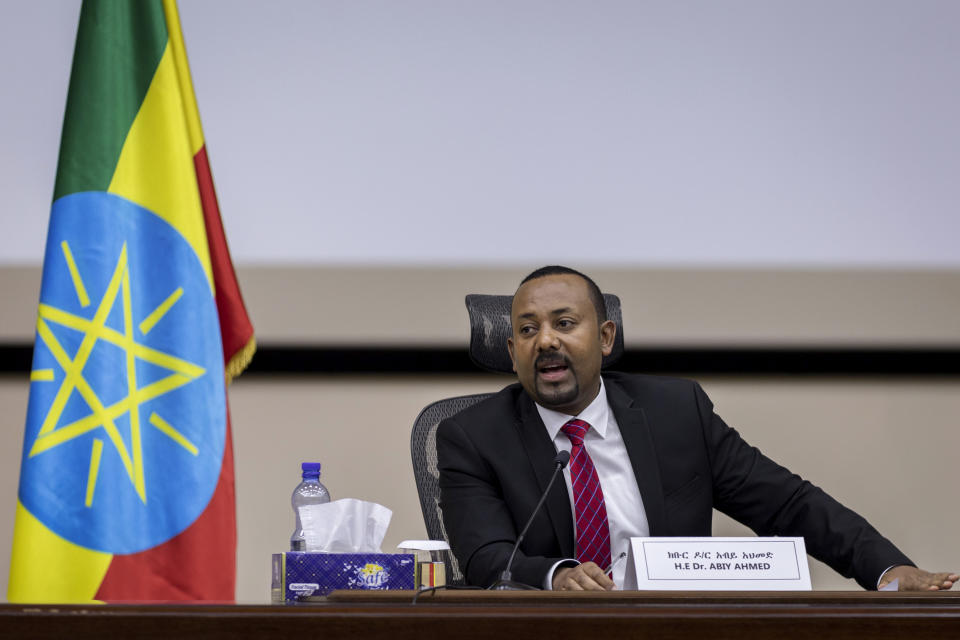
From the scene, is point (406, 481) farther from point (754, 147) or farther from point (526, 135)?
point (754, 147)

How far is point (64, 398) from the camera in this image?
2020mm

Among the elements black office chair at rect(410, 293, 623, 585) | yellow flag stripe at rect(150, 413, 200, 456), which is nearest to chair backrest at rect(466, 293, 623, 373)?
black office chair at rect(410, 293, 623, 585)

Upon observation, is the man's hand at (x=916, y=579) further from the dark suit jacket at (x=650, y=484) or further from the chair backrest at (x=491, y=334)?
the chair backrest at (x=491, y=334)

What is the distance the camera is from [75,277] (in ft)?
6.82

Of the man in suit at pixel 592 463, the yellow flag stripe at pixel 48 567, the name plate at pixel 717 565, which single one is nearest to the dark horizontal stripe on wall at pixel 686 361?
the man in suit at pixel 592 463

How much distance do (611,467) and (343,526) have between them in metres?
0.79

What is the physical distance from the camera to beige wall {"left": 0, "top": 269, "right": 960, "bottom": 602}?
276 cm

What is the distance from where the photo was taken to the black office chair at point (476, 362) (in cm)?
215

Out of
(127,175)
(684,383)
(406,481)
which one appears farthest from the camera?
(406,481)

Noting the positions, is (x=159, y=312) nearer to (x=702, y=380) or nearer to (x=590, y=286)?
(x=590, y=286)

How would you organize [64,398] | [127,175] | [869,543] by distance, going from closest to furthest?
[869,543]
[64,398]
[127,175]

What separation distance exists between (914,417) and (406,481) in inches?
62.0

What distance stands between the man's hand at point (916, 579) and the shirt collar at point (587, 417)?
71 centimetres
